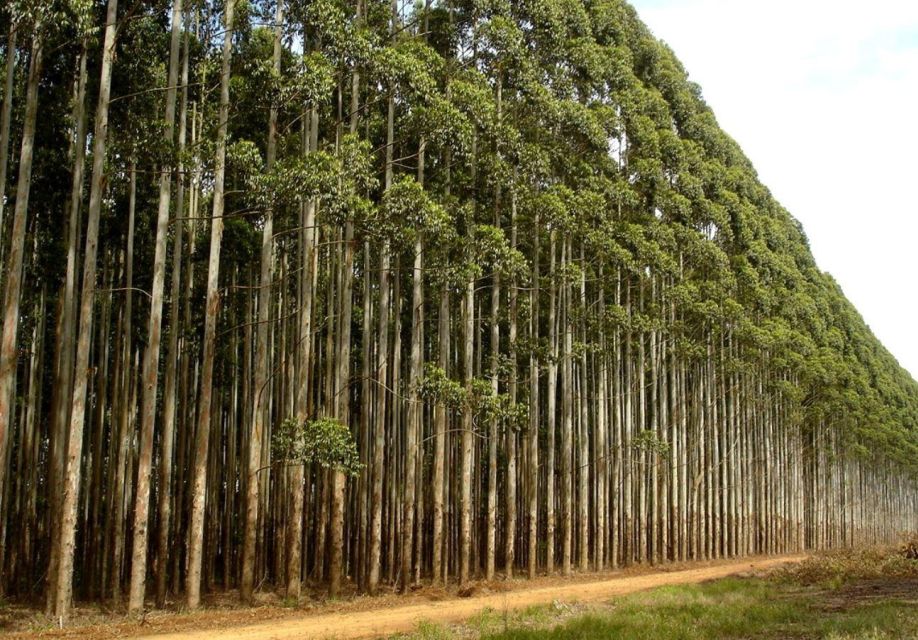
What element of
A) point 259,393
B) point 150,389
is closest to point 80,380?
point 150,389

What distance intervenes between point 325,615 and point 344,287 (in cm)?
658

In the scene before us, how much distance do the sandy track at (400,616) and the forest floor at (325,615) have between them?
0.5 inches

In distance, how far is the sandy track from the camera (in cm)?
1273

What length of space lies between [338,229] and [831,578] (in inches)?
545

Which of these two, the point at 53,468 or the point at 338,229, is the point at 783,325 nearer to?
the point at 338,229

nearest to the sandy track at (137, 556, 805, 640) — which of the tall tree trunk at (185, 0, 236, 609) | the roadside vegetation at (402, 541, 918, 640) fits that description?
the roadside vegetation at (402, 541, 918, 640)

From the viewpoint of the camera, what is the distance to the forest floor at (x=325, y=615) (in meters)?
12.9

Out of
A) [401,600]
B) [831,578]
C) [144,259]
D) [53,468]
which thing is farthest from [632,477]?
[53,468]

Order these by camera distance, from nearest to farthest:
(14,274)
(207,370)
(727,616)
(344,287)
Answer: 1. (14,274)
2. (727,616)
3. (207,370)
4. (344,287)

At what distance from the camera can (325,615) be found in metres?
15.3

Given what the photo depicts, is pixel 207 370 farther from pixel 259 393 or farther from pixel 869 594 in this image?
pixel 869 594

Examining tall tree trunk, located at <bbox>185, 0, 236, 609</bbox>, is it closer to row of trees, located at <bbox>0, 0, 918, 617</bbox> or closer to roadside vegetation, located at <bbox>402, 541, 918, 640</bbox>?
row of trees, located at <bbox>0, 0, 918, 617</bbox>

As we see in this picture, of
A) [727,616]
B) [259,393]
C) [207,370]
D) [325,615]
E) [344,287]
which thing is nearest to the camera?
[727,616]

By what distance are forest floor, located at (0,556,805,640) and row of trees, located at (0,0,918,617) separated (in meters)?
0.60
